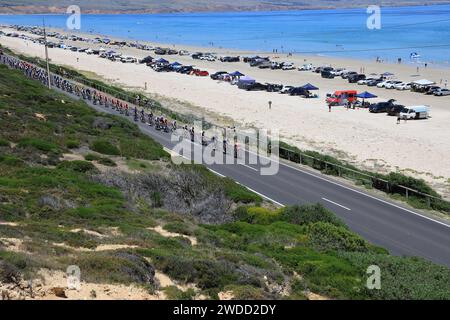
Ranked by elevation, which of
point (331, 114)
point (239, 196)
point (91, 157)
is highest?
point (91, 157)

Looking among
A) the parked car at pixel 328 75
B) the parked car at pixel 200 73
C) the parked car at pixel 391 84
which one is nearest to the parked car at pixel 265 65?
the parked car at pixel 200 73

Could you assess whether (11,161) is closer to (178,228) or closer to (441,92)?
(178,228)

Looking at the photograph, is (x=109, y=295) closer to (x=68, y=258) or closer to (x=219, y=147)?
(x=68, y=258)

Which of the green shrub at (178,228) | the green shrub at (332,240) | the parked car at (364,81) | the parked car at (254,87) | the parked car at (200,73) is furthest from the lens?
the parked car at (200,73)

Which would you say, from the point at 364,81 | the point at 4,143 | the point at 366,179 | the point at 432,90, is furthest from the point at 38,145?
the point at 364,81

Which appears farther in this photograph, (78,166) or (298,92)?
(298,92)

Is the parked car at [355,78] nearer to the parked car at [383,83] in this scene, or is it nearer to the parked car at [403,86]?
the parked car at [383,83]
